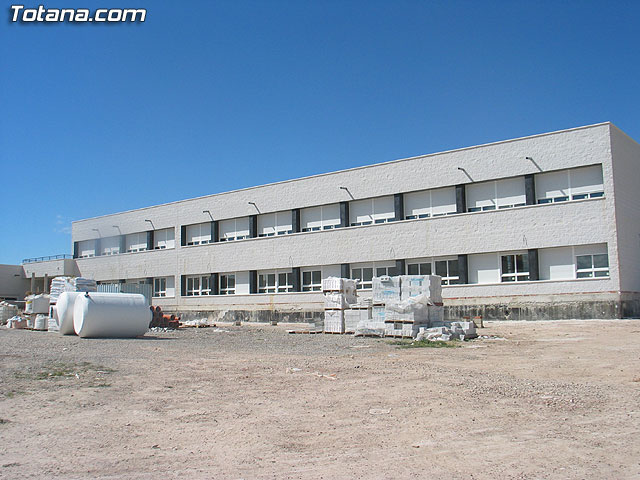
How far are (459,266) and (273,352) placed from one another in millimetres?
17929

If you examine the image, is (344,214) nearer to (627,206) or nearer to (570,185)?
(570,185)

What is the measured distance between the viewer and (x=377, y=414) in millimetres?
7328

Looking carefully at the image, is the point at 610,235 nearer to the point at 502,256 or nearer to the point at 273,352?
the point at 502,256

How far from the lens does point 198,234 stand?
45.4 metres

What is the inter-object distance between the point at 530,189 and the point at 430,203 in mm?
5917

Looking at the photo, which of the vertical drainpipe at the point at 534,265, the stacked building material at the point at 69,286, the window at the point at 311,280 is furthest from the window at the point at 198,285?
the vertical drainpipe at the point at 534,265

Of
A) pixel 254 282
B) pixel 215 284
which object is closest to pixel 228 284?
pixel 215 284

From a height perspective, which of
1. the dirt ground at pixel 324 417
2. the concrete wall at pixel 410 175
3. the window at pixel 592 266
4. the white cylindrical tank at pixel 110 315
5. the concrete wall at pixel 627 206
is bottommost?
the dirt ground at pixel 324 417

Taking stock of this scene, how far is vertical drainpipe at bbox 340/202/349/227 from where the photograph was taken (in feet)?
118

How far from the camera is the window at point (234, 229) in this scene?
42.2 metres

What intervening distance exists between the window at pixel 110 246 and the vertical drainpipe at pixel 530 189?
3766 centimetres

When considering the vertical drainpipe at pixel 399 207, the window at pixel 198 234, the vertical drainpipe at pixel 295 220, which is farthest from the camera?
Result: the window at pixel 198 234

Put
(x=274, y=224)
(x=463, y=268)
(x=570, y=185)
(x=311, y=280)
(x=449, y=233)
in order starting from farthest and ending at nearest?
1. (x=274, y=224)
2. (x=311, y=280)
3. (x=449, y=233)
4. (x=463, y=268)
5. (x=570, y=185)

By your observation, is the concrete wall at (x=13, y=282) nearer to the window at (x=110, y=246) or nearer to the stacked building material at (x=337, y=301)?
the window at (x=110, y=246)
